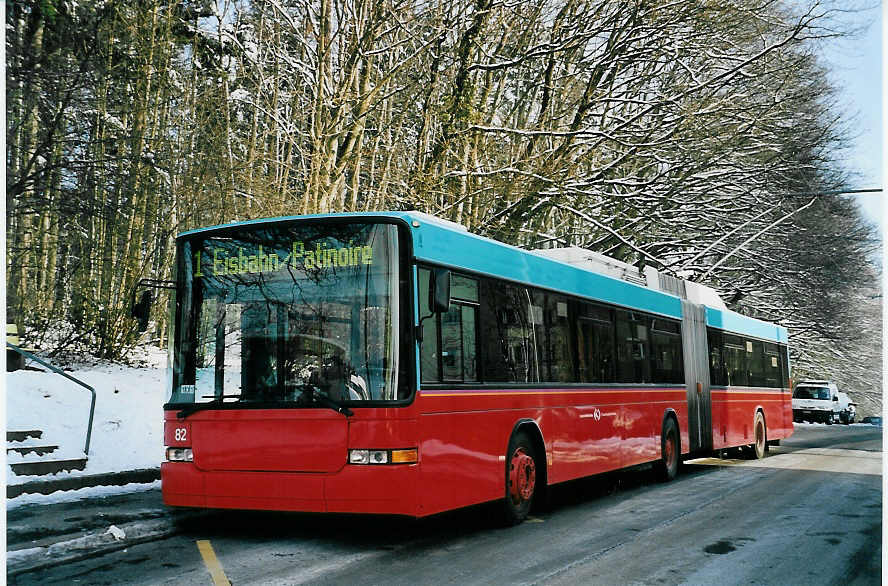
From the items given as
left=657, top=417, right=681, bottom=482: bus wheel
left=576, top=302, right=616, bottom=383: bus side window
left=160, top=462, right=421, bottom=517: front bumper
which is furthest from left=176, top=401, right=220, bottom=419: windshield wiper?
left=657, top=417, right=681, bottom=482: bus wheel

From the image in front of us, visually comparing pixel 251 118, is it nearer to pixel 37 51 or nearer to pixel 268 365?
pixel 37 51

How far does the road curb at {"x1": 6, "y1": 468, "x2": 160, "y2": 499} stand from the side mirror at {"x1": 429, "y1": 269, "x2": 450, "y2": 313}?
5578 millimetres

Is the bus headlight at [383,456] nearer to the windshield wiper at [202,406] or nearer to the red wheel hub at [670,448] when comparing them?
the windshield wiper at [202,406]

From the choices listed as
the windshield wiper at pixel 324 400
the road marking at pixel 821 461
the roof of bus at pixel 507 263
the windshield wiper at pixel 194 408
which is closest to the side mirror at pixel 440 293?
the roof of bus at pixel 507 263

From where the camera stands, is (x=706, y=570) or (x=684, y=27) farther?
(x=684, y=27)

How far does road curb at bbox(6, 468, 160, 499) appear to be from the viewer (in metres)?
10.8

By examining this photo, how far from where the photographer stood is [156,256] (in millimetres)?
24766

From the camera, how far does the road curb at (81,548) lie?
7.41m

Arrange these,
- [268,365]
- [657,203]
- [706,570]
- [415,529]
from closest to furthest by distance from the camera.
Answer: [706,570]
[268,365]
[415,529]
[657,203]

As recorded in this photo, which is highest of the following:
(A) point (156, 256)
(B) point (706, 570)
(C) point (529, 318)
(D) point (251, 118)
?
(D) point (251, 118)

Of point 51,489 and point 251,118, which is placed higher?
point 251,118

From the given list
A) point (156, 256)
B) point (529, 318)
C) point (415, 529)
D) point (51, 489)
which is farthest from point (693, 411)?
point (156, 256)

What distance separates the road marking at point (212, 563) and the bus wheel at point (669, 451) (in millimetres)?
8383

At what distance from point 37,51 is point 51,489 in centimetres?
635
